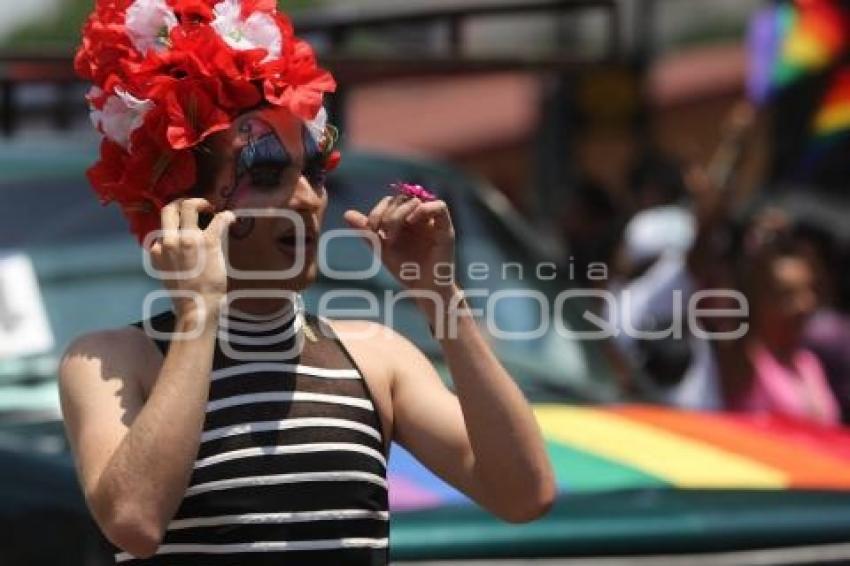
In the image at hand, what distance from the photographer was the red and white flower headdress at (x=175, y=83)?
2867 millimetres

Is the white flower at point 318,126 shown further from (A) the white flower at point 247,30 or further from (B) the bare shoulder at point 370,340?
(B) the bare shoulder at point 370,340

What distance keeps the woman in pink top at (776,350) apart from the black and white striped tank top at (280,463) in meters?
3.61

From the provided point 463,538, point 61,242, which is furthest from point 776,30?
point 463,538

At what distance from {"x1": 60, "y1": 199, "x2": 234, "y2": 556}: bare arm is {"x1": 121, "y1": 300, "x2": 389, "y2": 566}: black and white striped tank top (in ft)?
0.32

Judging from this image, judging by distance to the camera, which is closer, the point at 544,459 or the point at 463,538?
the point at 544,459

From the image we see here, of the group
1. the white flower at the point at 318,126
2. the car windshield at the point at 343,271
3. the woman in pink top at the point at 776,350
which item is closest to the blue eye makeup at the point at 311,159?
the white flower at the point at 318,126

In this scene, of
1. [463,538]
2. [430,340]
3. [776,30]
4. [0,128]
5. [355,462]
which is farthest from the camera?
[776,30]

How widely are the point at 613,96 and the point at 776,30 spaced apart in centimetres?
593

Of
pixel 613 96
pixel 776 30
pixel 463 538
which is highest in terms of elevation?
pixel 463 538

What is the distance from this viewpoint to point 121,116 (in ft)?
9.59

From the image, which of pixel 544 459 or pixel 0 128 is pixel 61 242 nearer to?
pixel 0 128

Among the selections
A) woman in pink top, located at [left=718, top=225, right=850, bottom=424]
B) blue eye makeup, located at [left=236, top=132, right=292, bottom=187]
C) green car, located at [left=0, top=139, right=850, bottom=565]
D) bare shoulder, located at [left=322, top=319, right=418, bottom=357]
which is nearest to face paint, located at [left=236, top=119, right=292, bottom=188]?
blue eye makeup, located at [left=236, top=132, right=292, bottom=187]

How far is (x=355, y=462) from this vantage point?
2.85 metres

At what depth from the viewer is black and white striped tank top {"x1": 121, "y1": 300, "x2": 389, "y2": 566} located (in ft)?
9.11
